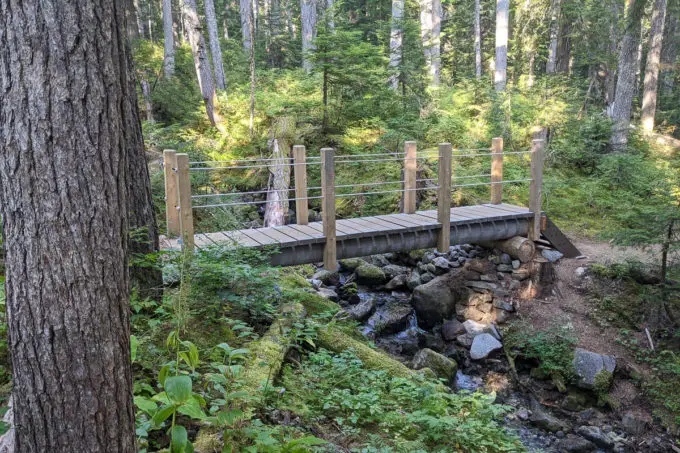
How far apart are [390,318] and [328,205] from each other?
2512mm

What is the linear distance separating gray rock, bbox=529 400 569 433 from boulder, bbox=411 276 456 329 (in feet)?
7.58

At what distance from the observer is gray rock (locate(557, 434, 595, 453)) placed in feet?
18.1

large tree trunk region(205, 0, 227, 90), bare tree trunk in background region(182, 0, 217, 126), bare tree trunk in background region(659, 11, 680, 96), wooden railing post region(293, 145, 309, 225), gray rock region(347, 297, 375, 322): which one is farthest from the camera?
bare tree trunk in background region(659, 11, 680, 96)

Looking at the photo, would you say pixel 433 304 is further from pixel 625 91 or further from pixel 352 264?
pixel 625 91

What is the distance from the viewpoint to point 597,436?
19.0 feet

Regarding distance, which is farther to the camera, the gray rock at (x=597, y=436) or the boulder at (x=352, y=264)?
the boulder at (x=352, y=264)

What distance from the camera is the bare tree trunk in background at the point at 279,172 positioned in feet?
31.9

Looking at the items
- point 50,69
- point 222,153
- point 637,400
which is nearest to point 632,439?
point 637,400

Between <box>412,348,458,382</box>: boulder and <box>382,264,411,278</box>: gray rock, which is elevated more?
<box>382,264,411,278</box>: gray rock

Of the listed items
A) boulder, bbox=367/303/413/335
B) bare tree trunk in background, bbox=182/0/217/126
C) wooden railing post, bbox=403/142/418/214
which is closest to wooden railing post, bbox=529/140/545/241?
wooden railing post, bbox=403/142/418/214

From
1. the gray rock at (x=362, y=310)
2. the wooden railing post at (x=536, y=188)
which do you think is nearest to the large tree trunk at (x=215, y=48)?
the gray rock at (x=362, y=310)

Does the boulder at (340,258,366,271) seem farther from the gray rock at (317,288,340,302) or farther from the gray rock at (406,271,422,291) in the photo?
the gray rock at (317,288,340,302)

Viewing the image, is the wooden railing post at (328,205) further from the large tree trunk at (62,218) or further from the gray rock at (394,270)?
the large tree trunk at (62,218)

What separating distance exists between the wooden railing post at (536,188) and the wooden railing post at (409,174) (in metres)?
2.17
